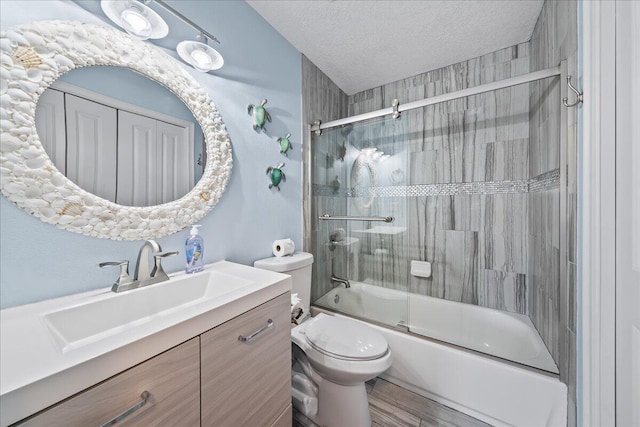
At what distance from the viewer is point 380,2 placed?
1386 millimetres

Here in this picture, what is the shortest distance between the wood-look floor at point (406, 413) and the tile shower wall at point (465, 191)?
75 centimetres

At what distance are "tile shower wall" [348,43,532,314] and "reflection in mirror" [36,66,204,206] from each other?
134cm

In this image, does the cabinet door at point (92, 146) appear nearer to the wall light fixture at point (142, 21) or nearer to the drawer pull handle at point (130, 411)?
the wall light fixture at point (142, 21)

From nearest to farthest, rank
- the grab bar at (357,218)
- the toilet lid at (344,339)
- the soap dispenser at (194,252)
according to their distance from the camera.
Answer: the soap dispenser at (194,252), the toilet lid at (344,339), the grab bar at (357,218)

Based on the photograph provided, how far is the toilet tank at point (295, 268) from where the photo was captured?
1415 mm

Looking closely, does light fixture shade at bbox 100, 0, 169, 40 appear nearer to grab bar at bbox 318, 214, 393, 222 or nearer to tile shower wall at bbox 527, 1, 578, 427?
grab bar at bbox 318, 214, 393, 222

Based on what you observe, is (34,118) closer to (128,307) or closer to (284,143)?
(128,307)

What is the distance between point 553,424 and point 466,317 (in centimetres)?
72

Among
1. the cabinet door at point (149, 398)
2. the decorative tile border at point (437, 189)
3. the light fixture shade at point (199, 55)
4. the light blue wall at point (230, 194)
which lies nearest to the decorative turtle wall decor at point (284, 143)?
the light blue wall at point (230, 194)

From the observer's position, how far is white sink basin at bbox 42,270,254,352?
2.26ft

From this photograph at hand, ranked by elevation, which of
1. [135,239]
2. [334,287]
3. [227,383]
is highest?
[135,239]

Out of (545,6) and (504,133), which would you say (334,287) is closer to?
(504,133)

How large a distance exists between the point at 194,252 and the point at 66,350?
529 mm

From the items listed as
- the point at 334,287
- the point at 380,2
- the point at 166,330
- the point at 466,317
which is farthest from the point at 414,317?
the point at 380,2
